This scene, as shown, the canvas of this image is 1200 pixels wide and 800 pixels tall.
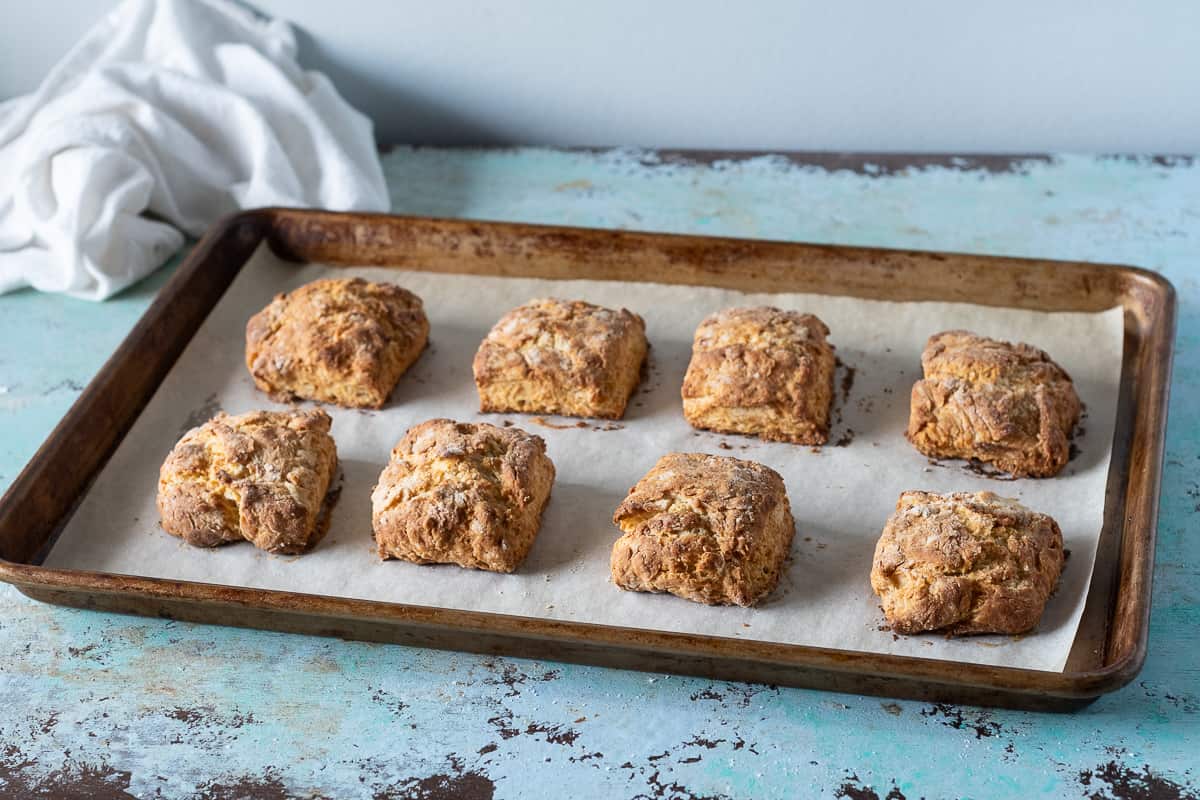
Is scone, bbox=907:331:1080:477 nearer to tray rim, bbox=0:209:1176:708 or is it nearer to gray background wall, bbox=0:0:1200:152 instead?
tray rim, bbox=0:209:1176:708

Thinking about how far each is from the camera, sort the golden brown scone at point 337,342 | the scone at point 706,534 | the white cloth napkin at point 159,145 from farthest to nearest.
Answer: the white cloth napkin at point 159,145
the golden brown scone at point 337,342
the scone at point 706,534

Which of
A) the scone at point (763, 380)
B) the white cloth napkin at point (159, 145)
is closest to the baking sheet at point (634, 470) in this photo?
the scone at point (763, 380)

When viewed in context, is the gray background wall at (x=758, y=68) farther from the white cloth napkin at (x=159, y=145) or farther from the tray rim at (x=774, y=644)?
the tray rim at (x=774, y=644)

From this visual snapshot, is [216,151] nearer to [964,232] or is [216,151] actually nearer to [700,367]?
[700,367]

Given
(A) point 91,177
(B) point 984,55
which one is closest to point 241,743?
(A) point 91,177

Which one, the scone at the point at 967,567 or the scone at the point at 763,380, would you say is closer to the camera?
the scone at the point at 967,567

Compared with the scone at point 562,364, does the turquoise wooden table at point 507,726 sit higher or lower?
lower
